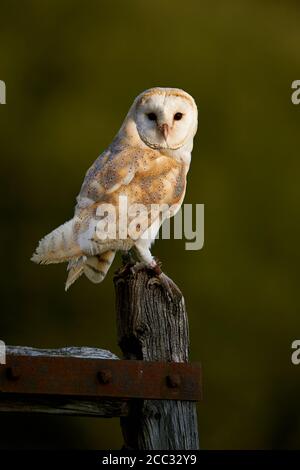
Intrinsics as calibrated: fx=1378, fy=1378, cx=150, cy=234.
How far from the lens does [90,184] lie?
4297mm

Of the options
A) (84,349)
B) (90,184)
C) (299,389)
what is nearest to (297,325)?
(299,389)

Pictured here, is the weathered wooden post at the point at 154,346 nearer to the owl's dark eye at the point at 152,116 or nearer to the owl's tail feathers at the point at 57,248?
the owl's tail feathers at the point at 57,248

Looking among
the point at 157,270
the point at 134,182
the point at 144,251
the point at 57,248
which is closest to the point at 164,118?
the point at 134,182

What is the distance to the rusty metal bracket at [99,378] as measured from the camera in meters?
3.08

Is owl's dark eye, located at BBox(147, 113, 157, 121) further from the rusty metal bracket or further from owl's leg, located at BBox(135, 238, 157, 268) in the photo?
the rusty metal bracket

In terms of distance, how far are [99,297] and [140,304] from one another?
6.10m

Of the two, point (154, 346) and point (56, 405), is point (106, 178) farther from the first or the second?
point (56, 405)

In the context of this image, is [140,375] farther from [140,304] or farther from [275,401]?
[275,401]

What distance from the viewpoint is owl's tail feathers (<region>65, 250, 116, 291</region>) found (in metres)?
4.22

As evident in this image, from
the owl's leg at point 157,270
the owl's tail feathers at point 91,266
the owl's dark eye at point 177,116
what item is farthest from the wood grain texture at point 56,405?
the owl's dark eye at point 177,116

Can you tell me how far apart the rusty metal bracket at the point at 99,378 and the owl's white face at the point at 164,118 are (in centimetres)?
136

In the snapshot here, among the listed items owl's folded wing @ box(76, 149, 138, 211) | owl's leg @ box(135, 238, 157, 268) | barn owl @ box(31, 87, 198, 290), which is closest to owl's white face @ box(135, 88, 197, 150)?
barn owl @ box(31, 87, 198, 290)

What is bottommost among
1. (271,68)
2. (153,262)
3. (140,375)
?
(140,375)
